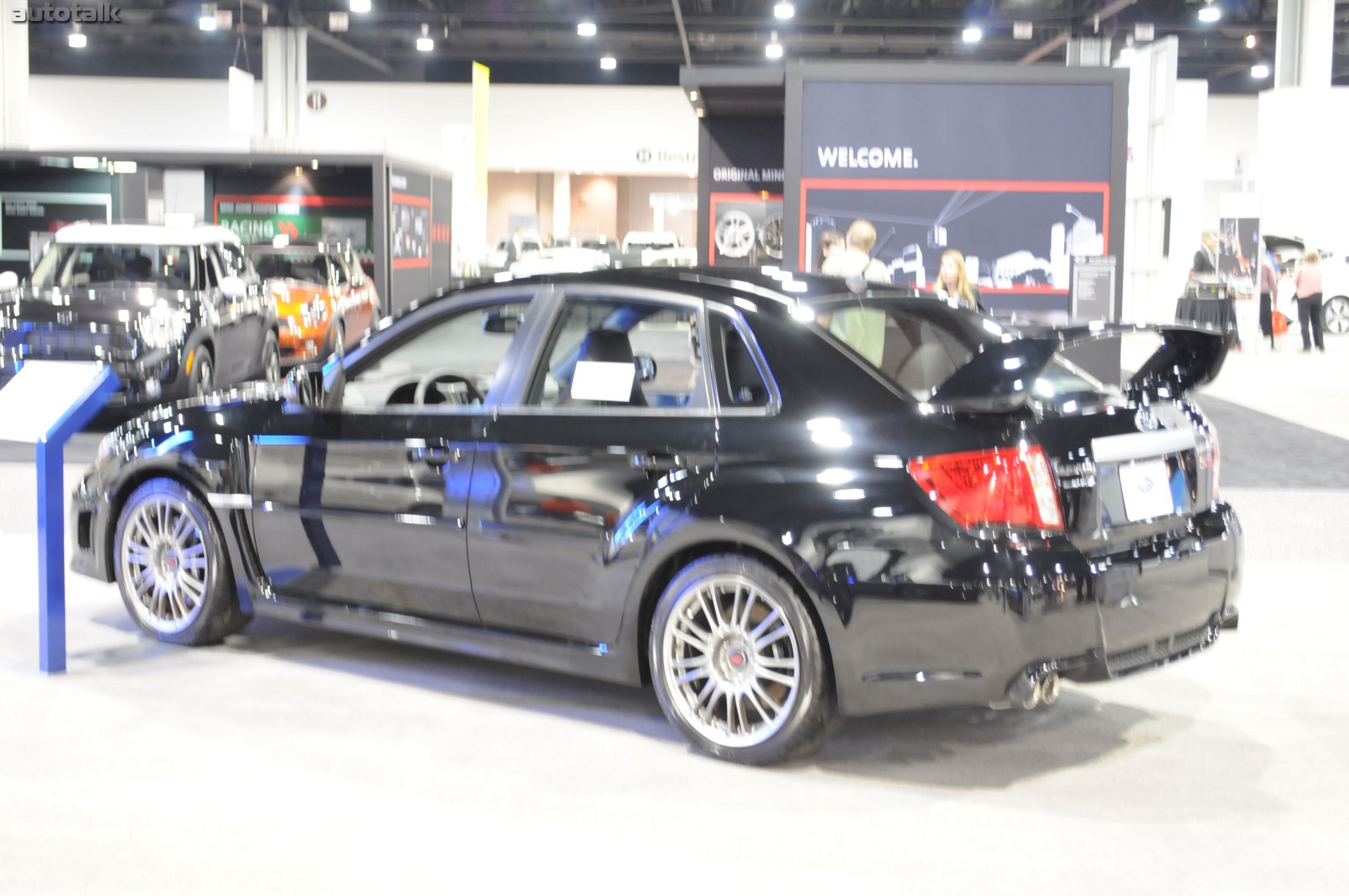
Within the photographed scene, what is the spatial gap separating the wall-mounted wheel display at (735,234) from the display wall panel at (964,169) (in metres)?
6.01

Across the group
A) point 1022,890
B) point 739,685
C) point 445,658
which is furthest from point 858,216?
point 1022,890

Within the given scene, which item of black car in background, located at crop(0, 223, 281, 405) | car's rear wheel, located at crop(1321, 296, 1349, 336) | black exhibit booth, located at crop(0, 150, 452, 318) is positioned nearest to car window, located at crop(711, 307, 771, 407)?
black car in background, located at crop(0, 223, 281, 405)

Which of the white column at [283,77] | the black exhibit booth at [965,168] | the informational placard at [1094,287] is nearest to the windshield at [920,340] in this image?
the informational placard at [1094,287]

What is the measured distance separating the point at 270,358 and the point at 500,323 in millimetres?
10423

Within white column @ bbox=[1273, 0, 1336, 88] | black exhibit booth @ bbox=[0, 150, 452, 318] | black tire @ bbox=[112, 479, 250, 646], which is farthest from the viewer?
white column @ bbox=[1273, 0, 1336, 88]

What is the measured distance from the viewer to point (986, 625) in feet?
13.6

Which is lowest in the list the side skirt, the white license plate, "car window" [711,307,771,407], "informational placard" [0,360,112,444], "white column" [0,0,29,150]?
the side skirt

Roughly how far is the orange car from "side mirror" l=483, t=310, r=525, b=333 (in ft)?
40.7

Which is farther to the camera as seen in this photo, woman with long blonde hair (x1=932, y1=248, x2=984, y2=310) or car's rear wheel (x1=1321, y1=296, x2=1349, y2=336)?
car's rear wheel (x1=1321, y1=296, x2=1349, y2=336)

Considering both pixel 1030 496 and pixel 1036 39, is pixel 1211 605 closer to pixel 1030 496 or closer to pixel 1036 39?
pixel 1030 496

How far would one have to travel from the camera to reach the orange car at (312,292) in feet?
57.5

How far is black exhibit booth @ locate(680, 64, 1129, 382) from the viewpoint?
13.2 metres

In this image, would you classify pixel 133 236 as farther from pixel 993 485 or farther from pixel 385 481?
pixel 993 485

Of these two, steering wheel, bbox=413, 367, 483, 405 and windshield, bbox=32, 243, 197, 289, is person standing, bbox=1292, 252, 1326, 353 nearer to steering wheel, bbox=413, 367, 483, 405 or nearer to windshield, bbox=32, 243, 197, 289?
windshield, bbox=32, 243, 197, 289
